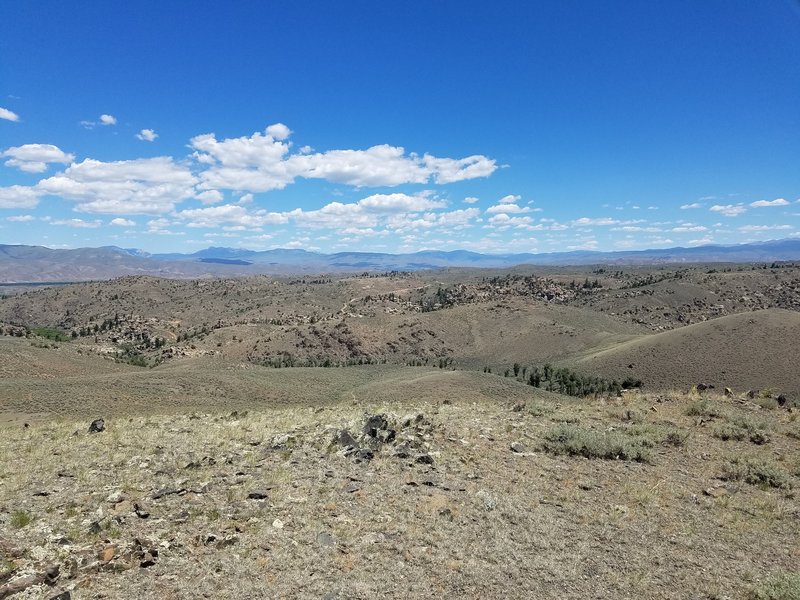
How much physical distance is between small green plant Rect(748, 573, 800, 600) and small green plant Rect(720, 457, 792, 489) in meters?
4.53

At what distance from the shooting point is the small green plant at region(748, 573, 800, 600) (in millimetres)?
6559

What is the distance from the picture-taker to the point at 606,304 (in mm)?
120625

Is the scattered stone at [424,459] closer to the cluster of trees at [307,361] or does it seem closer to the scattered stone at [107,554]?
the scattered stone at [107,554]

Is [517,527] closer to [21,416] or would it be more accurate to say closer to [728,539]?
[728,539]

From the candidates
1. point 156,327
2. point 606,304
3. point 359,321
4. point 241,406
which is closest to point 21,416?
point 241,406

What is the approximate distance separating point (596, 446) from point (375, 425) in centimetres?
608

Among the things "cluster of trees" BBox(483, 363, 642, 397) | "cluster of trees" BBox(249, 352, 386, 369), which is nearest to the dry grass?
"cluster of trees" BBox(483, 363, 642, 397)

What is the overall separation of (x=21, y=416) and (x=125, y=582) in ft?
79.1

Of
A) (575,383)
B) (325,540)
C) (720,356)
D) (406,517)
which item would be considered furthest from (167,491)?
(720,356)

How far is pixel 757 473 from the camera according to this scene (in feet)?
36.9

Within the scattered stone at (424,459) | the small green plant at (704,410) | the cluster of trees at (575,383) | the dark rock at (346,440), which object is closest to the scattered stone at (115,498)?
the dark rock at (346,440)

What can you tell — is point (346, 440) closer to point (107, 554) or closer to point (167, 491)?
point (167, 491)

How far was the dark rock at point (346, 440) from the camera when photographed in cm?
1316

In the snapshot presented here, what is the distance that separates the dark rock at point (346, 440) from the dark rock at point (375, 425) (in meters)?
0.59
